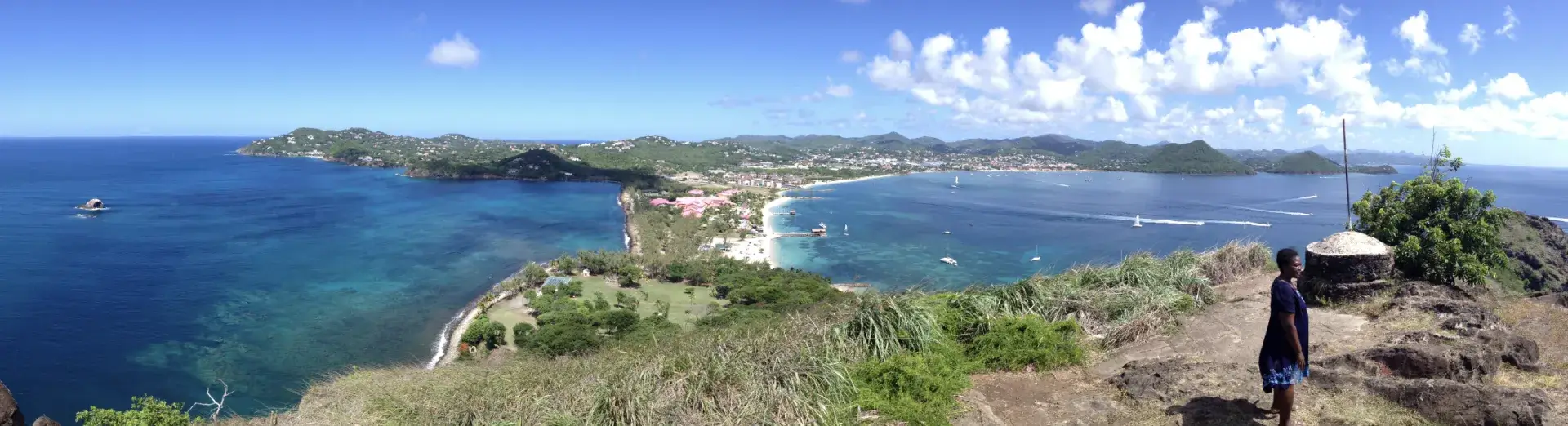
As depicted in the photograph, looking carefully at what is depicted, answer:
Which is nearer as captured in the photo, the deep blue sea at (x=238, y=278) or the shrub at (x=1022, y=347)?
the shrub at (x=1022, y=347)

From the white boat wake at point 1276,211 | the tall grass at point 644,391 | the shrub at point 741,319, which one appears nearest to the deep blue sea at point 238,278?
the shrub at point 741,319

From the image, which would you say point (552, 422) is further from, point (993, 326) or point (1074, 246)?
point (1074, 246)

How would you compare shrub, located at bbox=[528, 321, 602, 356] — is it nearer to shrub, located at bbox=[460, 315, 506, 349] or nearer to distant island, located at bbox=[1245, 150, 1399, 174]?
shrub, located at bbox=[460, 315, 506, 349]

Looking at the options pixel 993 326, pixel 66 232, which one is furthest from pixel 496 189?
pixel 993 326

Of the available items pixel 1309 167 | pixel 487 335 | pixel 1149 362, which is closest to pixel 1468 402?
pixel 1149 362

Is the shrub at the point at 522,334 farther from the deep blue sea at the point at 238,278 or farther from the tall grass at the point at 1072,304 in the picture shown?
the tall grass at the point at 1072,304

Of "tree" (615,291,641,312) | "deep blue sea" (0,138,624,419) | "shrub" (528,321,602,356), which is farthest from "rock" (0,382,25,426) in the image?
"tree" (615,291,641,312)
